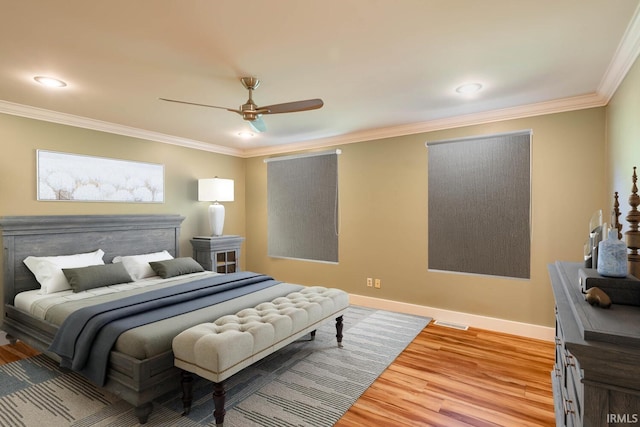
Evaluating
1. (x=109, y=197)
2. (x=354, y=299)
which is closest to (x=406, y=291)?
(x=354, y=299)

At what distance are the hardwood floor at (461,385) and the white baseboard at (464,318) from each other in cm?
11

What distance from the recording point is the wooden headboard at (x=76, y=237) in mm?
3236

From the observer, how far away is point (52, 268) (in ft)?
10.6

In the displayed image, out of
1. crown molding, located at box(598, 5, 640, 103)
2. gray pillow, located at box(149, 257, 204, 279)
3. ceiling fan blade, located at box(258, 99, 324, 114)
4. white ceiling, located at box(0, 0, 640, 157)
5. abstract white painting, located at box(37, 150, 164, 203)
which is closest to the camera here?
white ceiling, located at box(0, 0, 640, 157)

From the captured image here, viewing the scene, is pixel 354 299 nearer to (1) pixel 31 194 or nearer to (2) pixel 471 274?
(2) pixel 471 274

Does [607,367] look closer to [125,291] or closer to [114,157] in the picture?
[125,291]

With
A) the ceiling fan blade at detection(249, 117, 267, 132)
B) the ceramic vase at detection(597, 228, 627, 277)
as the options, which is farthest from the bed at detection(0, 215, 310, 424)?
the ceramic vase at detection(597, 228, 627, 277)

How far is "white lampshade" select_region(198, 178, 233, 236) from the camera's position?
4.78 m

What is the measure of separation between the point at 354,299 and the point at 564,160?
2.97 m

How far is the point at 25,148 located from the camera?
3.40 meters

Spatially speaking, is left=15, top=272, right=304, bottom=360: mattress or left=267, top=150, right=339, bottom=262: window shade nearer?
left=15, top=272, right=304, bottom=360: mattress

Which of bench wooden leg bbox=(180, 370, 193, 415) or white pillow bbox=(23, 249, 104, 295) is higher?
white pillow bbox=(23, 249, 104, 295)

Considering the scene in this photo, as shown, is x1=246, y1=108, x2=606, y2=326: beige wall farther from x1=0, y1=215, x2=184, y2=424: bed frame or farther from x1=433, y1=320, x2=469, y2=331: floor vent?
x1=0, y1=215, x2=184, y2=424: bed frame

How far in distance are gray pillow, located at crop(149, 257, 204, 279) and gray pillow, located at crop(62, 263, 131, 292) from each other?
1.10 feet
